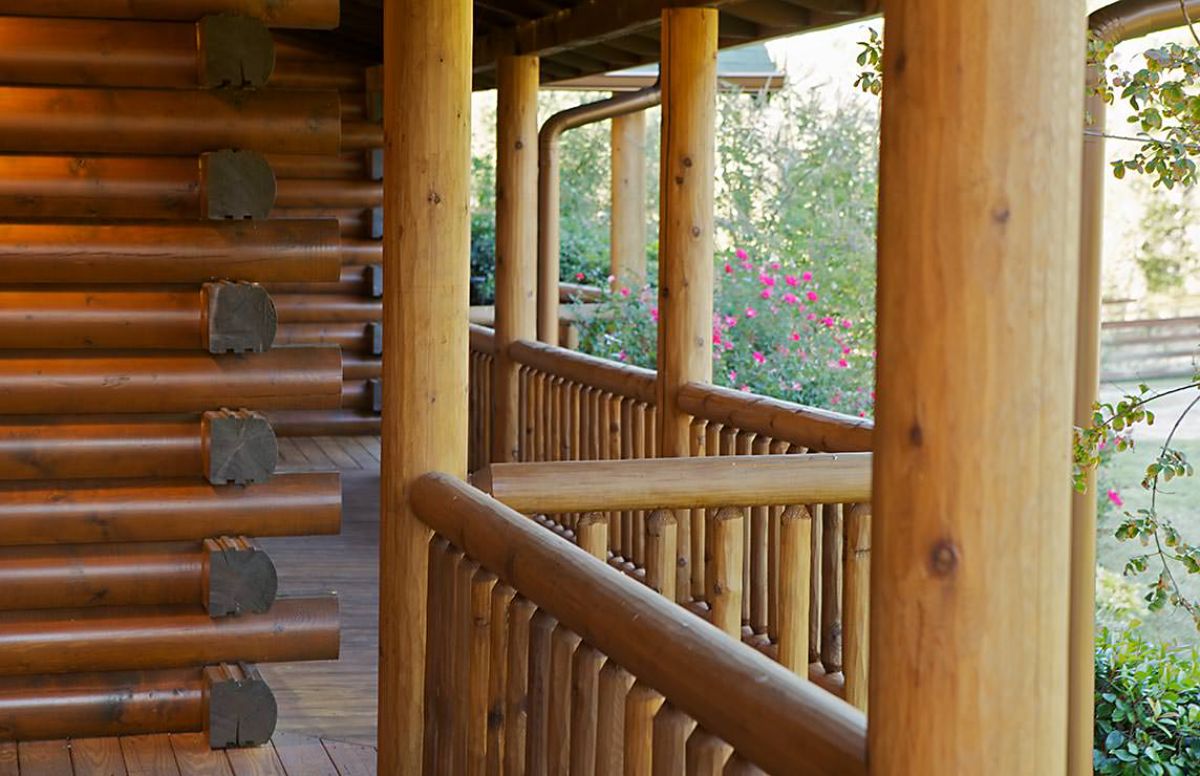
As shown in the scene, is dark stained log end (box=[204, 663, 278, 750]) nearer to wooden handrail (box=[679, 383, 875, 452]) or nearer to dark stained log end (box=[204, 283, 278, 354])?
dark stained log end (box=[204, 283, 278, 354])

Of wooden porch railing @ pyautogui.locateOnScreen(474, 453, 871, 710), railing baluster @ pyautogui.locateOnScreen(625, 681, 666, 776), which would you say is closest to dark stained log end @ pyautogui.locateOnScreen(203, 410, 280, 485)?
wooden porch railing @ pyautogui.locateOnScreen(474, 453, 871, 710)

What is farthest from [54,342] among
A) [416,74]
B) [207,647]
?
[416,74]

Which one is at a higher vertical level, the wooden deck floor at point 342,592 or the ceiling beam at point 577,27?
the ceiling beam at point 577,27

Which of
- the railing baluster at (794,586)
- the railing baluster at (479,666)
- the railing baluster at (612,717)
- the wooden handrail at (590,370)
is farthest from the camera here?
the wooden handrail at (590,370)

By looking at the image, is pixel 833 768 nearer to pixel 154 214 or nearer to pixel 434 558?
pixel 434 558

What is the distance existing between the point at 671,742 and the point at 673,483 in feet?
5.30

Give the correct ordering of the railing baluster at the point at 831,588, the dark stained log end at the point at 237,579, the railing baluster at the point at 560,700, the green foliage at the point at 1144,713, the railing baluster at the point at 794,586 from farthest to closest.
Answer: the green foliage at the point at 1144,713, the dark stained log end at the point at 237,579, the railing baluster at the point at 831,588, the railing baluster at the point at 794,586, the railing baluster at the point at 560,700

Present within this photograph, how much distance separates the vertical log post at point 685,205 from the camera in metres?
6.66

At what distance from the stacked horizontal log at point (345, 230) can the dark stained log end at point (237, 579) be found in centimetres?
659

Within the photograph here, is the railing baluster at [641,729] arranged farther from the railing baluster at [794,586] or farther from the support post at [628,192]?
the support post at [628,192]

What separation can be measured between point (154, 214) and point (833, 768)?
12.5 feet

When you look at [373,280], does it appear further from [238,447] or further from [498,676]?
[498,676]

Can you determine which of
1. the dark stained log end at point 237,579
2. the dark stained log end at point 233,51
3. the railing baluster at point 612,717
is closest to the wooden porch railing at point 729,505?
the railing baluster at point 612,717

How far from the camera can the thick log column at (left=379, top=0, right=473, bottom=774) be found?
4094mm
